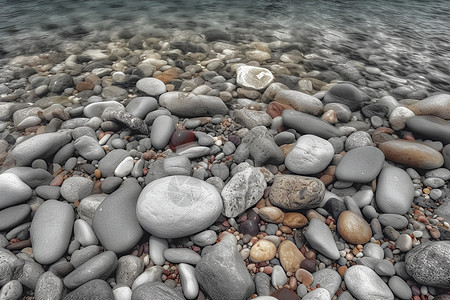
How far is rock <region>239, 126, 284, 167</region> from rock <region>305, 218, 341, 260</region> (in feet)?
2.51

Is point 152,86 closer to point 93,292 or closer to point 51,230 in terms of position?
point 51,230

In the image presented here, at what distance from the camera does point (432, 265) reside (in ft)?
6.16

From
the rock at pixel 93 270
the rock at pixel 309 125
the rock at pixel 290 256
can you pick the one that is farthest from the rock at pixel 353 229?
the rock at pixel 93 270

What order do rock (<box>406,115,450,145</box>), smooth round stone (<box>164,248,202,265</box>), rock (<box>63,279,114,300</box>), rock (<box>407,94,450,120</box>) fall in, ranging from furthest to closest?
1. rock (<box>407,94,450,120</box>)
2. rock (<box>406,115,450,145</box>)
3. smooth round stone (<box>164,248,202,265</box>)
4. rock (<box>63,279,114,300</box>)

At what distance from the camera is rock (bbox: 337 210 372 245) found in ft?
7.22

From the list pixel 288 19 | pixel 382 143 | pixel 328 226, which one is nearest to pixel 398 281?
pixel 328 226

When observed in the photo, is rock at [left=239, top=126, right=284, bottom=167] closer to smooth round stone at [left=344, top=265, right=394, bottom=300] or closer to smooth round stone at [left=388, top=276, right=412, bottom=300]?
smooth round stone at [left=344, top=265, right=394, bottom=300]

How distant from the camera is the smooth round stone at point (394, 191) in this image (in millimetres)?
2385

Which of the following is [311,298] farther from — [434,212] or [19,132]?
[19,132]

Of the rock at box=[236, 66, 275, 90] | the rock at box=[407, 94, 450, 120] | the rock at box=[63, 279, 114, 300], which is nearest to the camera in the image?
the rock at box=[63, 279, 114, 300]

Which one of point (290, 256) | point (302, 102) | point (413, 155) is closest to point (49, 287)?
point (290, 256)

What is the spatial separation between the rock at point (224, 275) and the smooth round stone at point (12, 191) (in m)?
1.74

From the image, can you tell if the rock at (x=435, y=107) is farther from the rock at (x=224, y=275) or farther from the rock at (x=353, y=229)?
the rock at (x=224, y=275)

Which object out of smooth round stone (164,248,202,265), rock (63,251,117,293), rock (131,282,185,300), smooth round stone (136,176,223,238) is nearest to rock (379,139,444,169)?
smooth round stone (136,176,223,238)
